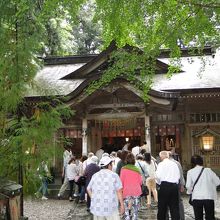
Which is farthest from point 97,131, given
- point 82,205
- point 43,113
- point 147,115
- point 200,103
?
point 43,113

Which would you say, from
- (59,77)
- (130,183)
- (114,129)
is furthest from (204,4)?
(59,77)

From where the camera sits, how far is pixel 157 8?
685cm

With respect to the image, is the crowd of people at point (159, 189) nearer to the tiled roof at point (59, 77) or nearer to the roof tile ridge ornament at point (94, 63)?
the tiled roof at point (59, 77)

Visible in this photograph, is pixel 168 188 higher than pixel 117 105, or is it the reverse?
pixel 117 105

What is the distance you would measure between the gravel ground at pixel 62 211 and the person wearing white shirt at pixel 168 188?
1887 mm

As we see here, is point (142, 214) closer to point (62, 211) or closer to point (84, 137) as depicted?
point (62, 211)

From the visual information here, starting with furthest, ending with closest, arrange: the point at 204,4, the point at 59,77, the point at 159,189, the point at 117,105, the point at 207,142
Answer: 1. the point at 59,77
2. the point at 117,105
3. the point at 207,142
4. the point at 159,189
5. the point at 204,4

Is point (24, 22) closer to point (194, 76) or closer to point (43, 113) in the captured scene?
point (43, 113)

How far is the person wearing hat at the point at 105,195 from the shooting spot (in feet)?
19.2

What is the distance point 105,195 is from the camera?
5.87m

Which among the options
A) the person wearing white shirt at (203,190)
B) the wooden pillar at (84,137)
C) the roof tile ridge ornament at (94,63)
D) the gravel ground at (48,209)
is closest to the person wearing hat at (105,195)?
the person wearing white shirt at (203,190)

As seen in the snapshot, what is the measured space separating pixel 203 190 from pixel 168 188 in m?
0.76

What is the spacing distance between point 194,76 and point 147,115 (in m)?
3.83

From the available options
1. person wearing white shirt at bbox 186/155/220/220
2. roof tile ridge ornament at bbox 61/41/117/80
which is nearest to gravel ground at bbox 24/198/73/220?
person wearing white shirt at bbox 186/155/220/220
